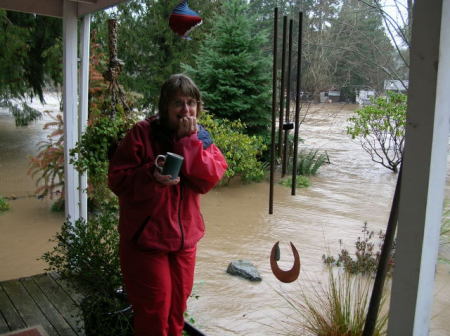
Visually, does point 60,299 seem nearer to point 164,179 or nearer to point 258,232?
point 164,179

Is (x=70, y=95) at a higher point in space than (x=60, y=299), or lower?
higher

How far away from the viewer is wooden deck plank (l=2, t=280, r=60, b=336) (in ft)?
7.45

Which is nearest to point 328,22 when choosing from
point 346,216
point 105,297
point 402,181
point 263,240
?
point 346,216

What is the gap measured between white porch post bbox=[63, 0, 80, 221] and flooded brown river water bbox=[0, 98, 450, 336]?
51.1 inches

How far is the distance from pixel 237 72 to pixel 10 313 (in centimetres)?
566

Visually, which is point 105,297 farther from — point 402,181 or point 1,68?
point 1,68

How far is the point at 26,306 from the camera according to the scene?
2467mm

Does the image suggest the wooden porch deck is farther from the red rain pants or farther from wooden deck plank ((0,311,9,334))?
the red rain pants

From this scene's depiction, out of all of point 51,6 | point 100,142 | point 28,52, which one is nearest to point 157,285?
point 100,142

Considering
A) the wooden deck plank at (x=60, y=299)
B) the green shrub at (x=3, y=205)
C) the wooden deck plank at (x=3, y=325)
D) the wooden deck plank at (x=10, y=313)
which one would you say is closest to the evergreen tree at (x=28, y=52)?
the green shrub at (x=3, y=205)

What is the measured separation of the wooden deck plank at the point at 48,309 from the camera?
223cm

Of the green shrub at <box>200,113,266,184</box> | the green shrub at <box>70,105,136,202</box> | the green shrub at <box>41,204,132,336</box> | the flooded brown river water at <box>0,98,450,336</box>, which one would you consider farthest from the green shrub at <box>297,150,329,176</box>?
the green shrub at <box>41,204,132,336</box>

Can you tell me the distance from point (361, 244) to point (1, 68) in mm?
6394

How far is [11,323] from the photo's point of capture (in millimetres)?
2281
